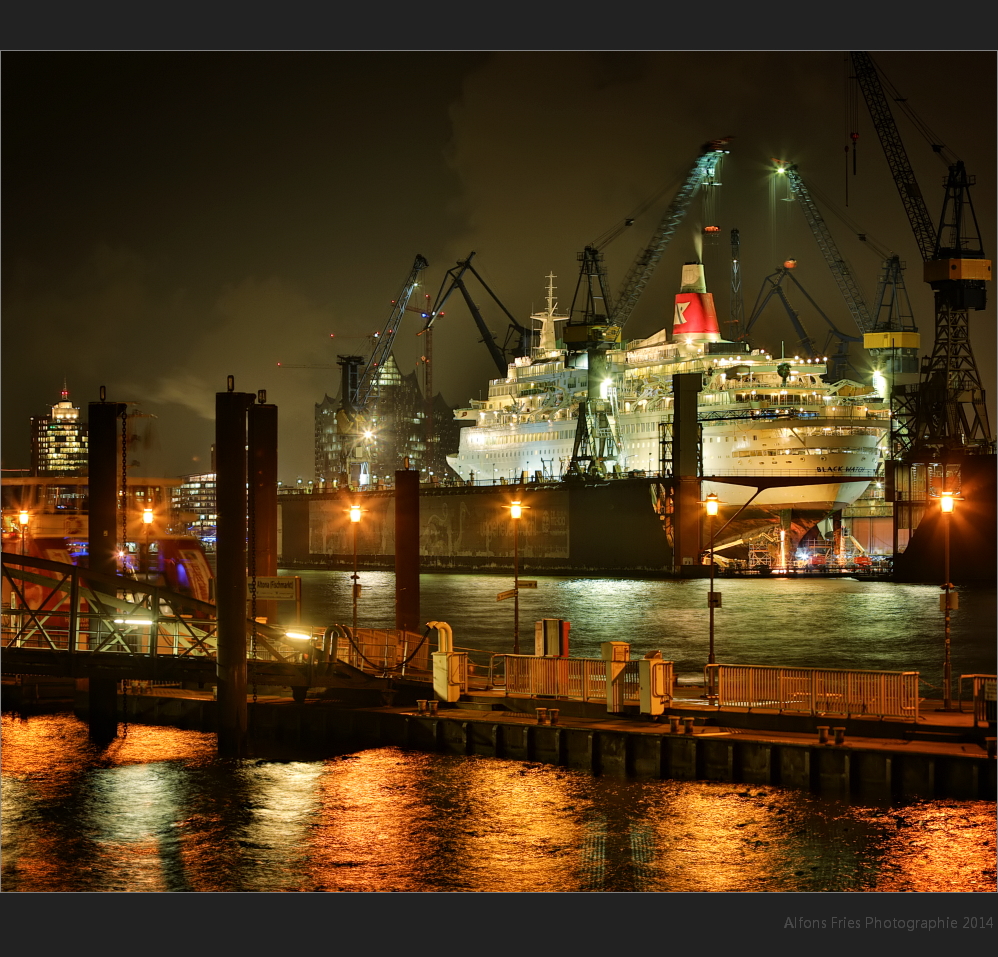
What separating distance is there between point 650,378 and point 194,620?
70.4 meters

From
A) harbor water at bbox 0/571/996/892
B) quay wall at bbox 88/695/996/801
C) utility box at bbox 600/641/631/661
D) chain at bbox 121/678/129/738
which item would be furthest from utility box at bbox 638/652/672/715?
chain at bbox 121/678/129/738

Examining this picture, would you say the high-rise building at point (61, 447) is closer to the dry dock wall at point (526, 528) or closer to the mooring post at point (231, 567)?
the dry dock wall at point (526, 528)

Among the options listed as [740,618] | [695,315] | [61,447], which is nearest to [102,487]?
[740,618]

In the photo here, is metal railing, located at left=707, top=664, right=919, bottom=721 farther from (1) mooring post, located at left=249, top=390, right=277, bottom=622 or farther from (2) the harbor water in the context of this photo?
(1) mooring post, located at left=249, top=390, right=277, bottom=622

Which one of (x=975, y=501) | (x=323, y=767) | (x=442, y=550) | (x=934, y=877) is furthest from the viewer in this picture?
(x=442, y=550)

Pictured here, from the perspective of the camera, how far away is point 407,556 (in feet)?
115

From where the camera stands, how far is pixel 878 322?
9781 centimetres

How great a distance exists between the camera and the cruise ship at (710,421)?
83.2 meters

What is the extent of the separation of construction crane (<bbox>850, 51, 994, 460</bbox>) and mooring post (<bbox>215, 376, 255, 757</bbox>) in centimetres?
4421

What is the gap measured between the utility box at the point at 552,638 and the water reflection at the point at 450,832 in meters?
3.29

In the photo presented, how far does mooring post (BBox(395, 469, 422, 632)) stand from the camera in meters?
34.9

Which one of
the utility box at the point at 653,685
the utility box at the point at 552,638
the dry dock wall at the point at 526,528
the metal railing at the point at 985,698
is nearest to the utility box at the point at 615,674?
the utility box at the point at 653,685

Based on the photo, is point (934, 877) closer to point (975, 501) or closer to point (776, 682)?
point (776, 682)

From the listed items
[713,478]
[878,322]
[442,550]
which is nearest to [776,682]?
[713,478]
